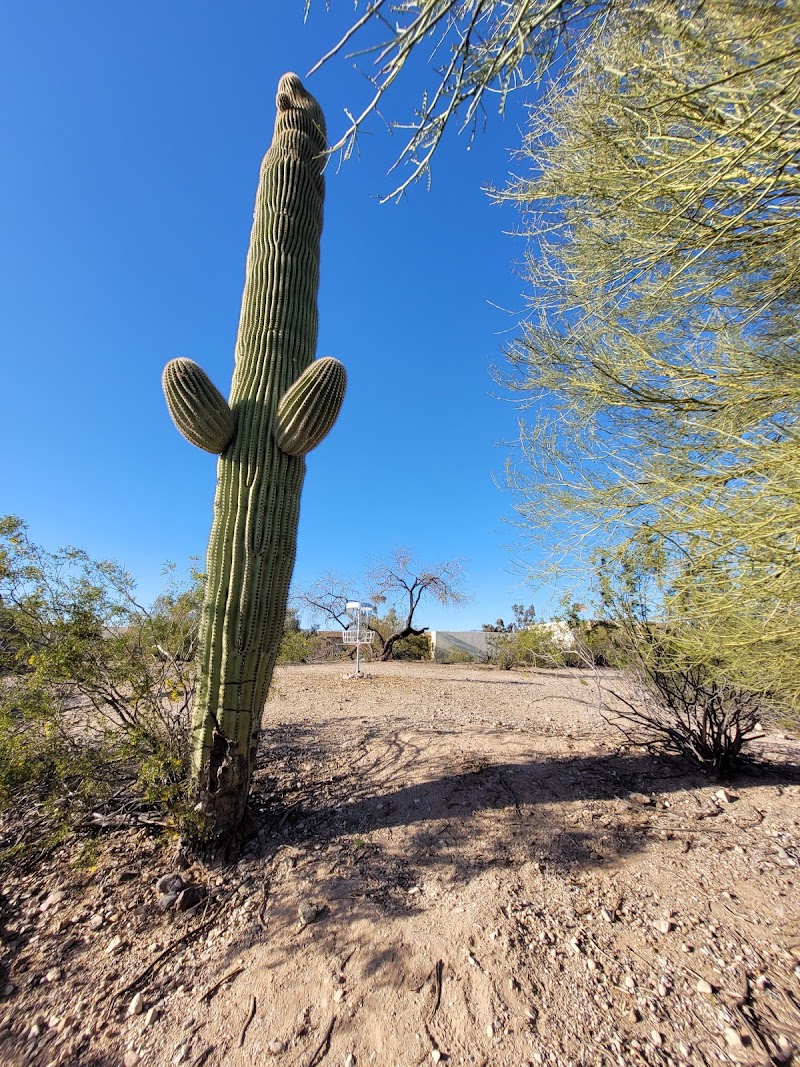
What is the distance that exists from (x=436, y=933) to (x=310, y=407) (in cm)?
280

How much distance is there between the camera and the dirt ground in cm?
159

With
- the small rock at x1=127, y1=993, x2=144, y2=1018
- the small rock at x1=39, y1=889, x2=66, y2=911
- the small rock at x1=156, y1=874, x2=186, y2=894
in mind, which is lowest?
the small rock at x1=127, y1=993, x2=144, y2=1018

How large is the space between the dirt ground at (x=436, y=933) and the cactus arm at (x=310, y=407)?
2422mm

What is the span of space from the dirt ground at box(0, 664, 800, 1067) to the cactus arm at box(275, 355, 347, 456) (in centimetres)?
242

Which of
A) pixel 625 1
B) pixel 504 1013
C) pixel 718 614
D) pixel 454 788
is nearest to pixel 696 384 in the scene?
pixel 718 614

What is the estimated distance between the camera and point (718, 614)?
99.7 inches

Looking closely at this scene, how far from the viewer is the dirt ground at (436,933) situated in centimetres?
159

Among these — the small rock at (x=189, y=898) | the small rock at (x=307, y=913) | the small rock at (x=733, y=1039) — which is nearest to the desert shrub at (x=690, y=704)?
the small rock at (x=733, y=1039)

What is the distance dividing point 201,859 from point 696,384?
414 centimetres

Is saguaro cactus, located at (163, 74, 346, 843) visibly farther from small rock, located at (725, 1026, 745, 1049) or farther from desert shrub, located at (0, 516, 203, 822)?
small rock, located at (725, 1026, 745, 1049)

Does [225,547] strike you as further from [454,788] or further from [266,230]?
[266,230]

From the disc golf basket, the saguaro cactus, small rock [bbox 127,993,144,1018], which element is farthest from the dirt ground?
the disc golf basket

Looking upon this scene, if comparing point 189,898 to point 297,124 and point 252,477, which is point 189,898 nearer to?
point 252,477

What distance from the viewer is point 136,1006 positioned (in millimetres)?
1764
